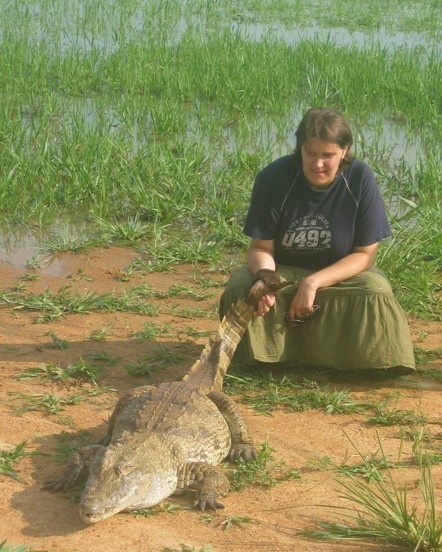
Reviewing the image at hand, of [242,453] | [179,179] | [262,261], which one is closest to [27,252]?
[179,179]

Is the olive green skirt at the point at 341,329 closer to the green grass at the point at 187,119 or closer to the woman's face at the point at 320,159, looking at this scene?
the woman's face at the point at 320,159

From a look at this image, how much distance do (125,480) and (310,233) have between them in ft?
5.80

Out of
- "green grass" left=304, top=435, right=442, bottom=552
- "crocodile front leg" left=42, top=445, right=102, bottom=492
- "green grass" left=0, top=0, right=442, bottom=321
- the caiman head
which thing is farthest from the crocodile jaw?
"green grass" left=0, top=0, right=442, bottom=321

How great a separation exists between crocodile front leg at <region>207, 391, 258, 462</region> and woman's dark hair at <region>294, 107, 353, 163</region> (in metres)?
1.23

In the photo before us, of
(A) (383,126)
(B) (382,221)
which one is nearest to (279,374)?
(B) (382,221)

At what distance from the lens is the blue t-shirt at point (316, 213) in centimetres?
466

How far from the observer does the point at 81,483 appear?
3.65m

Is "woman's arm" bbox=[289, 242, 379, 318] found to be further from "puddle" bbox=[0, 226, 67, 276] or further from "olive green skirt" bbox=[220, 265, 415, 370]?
"puddle" bbox=[0, 226, 67, 276]

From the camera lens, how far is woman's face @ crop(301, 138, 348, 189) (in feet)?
14.4

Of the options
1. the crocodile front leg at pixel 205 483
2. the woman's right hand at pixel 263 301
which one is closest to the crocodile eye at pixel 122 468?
the crocodile front leg at pixel 205 483

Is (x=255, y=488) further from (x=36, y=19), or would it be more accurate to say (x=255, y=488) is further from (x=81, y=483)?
(x=36, y=19)

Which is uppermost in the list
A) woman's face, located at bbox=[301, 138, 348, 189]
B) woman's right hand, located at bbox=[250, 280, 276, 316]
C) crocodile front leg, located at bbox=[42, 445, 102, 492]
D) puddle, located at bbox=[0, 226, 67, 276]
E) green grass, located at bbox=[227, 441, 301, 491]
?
woman's face, located at bbox=[301, 138, 348, 189]

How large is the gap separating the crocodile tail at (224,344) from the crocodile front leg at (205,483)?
1.89ft

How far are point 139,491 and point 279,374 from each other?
155 centimetres
